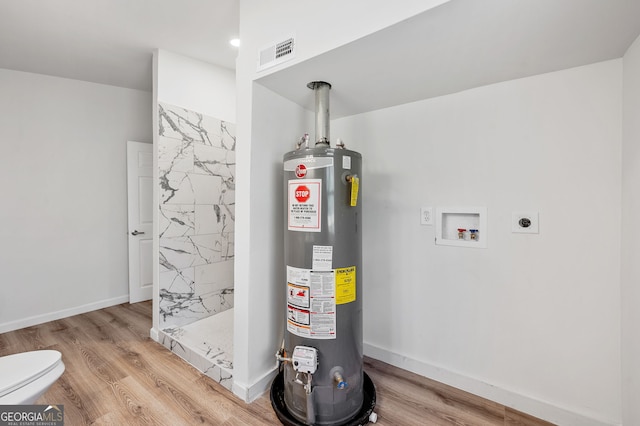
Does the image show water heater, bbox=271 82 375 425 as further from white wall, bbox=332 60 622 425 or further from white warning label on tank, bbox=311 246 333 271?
white wall, bbox=332 60 622 425

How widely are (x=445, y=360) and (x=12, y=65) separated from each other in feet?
15.6

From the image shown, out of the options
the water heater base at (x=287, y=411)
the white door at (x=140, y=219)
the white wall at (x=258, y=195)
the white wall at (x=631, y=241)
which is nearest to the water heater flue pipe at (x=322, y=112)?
the white wall at (x=258, y=195)

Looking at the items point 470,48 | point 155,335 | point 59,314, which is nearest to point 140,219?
point 59,314

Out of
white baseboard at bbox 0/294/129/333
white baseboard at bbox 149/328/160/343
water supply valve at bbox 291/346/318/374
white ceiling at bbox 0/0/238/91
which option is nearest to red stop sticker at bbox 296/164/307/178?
water supply valve at bbox 291/346/318/374

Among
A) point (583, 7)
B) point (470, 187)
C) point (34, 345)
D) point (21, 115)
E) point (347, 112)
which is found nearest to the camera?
point (583, 7)

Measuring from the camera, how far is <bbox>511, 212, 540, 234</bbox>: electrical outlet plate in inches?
65.7

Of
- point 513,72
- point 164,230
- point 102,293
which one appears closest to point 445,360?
point 513,72

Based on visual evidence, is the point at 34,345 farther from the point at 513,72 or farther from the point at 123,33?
the point at 513,72

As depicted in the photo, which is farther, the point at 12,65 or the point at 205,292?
the point at 205,292

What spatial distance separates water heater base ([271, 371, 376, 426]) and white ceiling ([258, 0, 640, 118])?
6.47 ft

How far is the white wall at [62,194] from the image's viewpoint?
2887mm

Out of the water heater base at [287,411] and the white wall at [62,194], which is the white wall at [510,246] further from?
the white wall at [62,194]

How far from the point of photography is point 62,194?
3.16 metres

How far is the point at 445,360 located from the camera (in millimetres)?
1989
